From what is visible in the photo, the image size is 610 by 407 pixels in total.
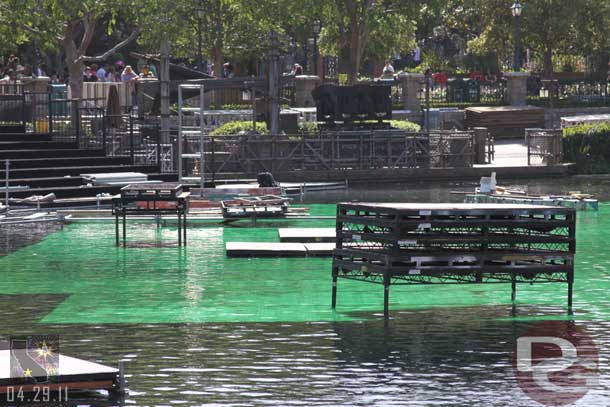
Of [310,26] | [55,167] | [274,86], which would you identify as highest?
[310,26]

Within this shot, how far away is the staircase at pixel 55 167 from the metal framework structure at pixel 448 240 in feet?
52.8

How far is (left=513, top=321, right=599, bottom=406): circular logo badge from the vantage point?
560 inches

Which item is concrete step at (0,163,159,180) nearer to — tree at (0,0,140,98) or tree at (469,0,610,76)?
tree at (0,0,140,98)

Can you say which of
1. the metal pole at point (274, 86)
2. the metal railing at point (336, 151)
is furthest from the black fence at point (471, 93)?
the metal pole at point (274, 86)

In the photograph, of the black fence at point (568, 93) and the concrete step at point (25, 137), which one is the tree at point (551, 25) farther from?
the concrete step at point (25, 137)

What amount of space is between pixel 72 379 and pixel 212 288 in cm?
828

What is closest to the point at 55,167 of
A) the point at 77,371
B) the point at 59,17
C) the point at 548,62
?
the point at 59,17

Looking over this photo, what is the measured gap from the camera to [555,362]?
15648 mm

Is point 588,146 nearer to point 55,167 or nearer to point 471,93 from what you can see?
point 471,93

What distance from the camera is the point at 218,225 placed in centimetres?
3075

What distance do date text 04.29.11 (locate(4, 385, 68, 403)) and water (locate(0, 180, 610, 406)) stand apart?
36 cm

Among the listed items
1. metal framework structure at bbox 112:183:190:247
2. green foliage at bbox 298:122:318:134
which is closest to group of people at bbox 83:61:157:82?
green foliage at bbox 298:122:318:134

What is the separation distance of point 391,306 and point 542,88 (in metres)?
50.8

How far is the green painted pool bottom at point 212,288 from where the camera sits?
19.2 m
